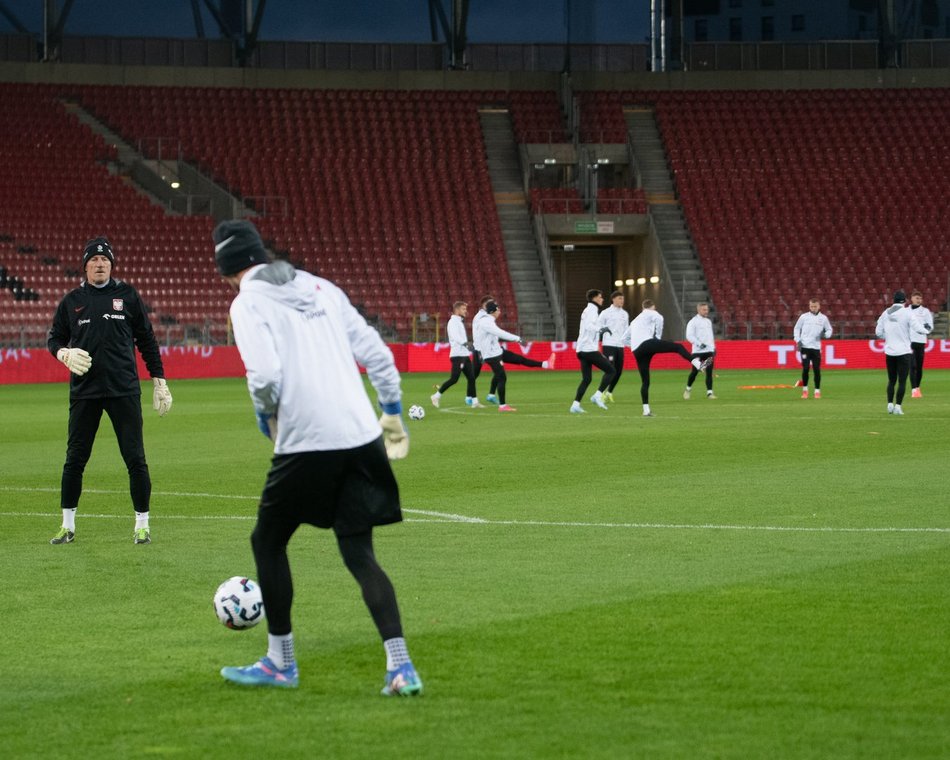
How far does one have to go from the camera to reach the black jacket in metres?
11.4

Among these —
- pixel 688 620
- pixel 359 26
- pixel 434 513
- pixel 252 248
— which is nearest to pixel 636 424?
pixel 434 513

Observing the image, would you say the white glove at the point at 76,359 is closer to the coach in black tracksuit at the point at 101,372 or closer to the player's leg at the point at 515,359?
the coach in black tracksuit at the point at 101,372

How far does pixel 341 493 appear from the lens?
6629 millimetres

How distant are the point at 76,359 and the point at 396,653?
542 cm

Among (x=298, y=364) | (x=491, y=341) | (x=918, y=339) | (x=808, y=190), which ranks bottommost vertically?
(x=918, y=339)

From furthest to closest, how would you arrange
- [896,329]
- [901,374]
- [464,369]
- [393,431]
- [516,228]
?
[516,228], [464,369], [896,329], [901,374], [393,431]

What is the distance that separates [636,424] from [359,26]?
4879 cm

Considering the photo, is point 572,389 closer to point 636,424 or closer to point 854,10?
point 636,424

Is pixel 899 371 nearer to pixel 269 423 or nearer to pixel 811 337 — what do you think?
pixel 811 337

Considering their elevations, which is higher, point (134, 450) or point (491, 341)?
point (491, 341)

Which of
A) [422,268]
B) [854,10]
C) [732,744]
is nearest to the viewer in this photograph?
[732,744]

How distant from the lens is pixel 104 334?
1148 cm

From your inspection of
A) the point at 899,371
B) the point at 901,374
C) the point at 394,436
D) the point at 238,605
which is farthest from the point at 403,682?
the point at 899,371

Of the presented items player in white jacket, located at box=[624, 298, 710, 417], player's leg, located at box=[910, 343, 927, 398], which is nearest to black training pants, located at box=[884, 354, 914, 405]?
player in white jacket, located at box=[624, 298, 710, 417]
